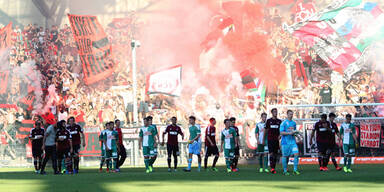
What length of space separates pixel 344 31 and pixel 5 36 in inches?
786

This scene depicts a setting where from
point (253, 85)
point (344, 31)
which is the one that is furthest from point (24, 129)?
point (344, 31)

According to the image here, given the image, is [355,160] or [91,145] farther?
[91,145]

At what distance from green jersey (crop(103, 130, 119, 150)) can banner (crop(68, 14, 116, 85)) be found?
17658 mm

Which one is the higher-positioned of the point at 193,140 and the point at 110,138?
the point at 110,138

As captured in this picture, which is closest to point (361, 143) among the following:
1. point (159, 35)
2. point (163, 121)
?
point (163, 121)

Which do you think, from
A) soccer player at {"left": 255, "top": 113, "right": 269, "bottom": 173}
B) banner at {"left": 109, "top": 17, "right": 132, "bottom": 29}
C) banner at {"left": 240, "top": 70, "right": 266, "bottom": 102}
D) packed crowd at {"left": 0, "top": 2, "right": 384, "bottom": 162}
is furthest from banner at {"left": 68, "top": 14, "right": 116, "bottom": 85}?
soccer player at {"left": 255, "top": 113, "right": 269, "bottom": 173}

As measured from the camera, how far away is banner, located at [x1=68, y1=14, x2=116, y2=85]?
40.3 meters

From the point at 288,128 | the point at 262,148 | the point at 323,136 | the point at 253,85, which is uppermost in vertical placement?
the point at 253,85

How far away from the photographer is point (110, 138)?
75.0ft

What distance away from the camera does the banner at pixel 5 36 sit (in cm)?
4006

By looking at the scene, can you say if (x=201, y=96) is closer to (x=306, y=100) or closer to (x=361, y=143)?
(x=306, y=100)

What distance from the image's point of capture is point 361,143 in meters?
25.5

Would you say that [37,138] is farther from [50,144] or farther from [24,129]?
[24,129]

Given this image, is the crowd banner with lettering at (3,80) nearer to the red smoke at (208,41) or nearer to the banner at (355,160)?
the red smoke at (208,41)
